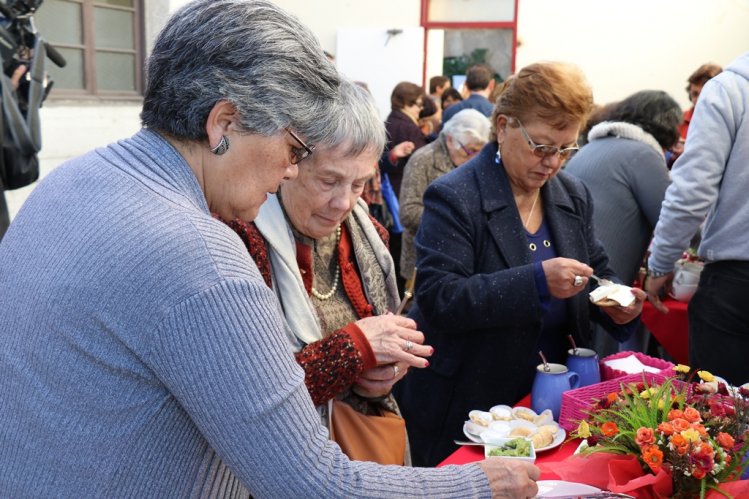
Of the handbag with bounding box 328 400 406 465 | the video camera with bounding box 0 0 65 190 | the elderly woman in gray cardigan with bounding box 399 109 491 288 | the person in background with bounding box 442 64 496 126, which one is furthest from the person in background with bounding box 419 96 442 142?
the handbag with bounding box 328 400 406 465

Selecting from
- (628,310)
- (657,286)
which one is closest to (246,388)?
(628,310)

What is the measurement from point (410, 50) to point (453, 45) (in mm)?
754

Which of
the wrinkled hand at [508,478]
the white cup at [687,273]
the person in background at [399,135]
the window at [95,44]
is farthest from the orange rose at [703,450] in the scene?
the window at [95,44]

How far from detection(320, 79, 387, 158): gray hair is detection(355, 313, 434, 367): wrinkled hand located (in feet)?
1.36

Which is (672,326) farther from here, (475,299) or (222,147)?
(222,147)

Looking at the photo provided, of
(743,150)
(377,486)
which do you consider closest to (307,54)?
(377,486)

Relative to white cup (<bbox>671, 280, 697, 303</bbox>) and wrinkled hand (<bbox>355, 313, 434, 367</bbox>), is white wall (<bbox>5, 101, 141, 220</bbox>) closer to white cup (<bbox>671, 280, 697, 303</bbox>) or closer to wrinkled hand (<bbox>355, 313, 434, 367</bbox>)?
white cup (<bbox>671, 280, 697, 303</bbox>)

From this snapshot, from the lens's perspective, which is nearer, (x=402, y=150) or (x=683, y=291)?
(x=683, y=291)

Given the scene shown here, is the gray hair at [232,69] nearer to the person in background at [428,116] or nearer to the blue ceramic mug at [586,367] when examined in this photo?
the blue ceramic mug at [586,367]

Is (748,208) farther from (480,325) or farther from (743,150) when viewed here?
(480,325)

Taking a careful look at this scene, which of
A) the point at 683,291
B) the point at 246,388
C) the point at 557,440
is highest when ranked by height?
the point at 246,388

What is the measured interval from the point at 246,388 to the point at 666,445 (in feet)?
3.00

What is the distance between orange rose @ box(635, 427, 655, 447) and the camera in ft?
4.87

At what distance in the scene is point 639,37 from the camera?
9.62 meters
